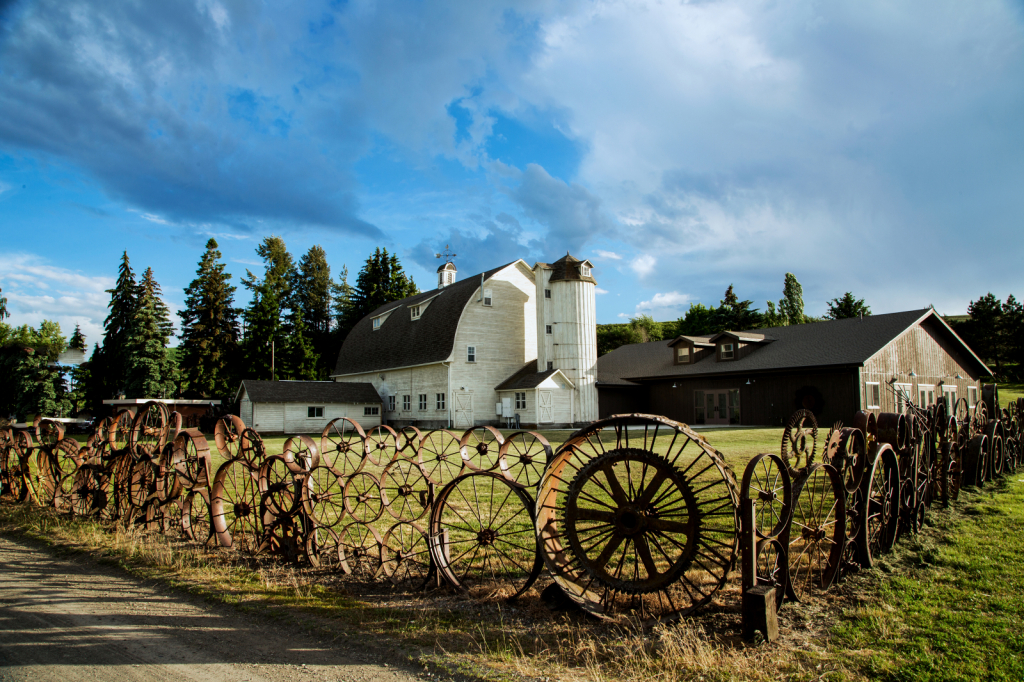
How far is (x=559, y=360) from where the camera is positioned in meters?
28.5

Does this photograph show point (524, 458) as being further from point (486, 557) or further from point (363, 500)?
point (363, 500)

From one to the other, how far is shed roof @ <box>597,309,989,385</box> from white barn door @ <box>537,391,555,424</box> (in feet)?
14.3

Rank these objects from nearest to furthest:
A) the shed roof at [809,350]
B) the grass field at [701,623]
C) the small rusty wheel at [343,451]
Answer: the grass field at [701,623] < the small rusty wheel at [343,451] < the shed roof at [809,350]

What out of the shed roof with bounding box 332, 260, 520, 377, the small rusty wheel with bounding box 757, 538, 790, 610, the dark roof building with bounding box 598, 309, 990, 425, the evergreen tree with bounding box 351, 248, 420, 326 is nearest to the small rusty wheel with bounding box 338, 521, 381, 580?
the small rusty wheel with bounding box 757, 538, 790, 610

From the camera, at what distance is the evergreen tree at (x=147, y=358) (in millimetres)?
34781

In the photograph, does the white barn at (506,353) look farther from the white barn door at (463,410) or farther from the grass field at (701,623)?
the grass field at (701,623)

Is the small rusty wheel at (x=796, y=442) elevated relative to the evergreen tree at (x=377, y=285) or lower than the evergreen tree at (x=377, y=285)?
lower

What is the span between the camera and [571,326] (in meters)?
28.6

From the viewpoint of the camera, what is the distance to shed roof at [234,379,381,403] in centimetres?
2870

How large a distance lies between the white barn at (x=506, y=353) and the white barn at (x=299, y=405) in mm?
2184

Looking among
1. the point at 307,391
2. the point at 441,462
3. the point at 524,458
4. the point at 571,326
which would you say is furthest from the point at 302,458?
the point at 307,391

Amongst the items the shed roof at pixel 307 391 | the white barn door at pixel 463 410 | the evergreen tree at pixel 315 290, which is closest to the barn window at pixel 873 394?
the white barn door at pixel 463 410

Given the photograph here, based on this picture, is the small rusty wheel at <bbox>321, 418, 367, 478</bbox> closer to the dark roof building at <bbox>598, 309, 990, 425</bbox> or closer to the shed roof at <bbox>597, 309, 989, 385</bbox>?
the dark roof building at <bbox>598, 309, 990, 425</bbox>

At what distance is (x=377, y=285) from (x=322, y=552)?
4756 cm
